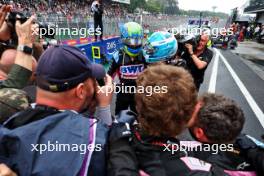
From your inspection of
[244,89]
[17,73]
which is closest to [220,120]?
[17,73]

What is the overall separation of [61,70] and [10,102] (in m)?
0.49

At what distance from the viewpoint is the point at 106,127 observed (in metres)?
1.67

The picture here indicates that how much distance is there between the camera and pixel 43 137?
4.80 ft

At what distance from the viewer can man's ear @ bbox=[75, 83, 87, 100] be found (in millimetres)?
1698

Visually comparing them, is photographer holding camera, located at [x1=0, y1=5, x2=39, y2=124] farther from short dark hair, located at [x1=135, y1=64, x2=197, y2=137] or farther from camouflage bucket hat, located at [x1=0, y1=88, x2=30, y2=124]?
short dark hair, located at [x1=135, y1=64, x2=197, y2=137]

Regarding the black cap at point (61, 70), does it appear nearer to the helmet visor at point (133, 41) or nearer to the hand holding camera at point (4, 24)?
the hand holding camera at point (4, 24)

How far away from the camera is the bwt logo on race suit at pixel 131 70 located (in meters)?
3.79

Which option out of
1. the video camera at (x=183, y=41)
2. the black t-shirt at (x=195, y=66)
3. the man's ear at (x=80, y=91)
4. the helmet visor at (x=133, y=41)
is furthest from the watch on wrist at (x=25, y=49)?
the black t-shirt at (x=195, y=66)

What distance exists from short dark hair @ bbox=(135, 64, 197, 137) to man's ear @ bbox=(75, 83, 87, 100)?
0.32 m

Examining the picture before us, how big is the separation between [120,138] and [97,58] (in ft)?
30.2

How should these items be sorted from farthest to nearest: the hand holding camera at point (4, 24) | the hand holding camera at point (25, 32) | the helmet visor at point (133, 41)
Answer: the helmet visor at point (133, 41) → the hand holding camera at point (4, 24) → the hand holding camera at point (25, 32)

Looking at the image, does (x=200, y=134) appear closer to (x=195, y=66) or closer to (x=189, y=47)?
(x=189, y=47)

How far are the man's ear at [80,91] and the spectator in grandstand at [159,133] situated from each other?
25 cm

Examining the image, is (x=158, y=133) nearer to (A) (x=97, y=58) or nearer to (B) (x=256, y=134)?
(B) (x=256, y=134)
